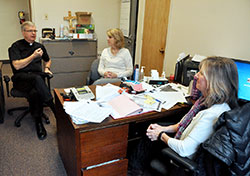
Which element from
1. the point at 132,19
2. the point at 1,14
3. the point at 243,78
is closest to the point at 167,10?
the point at 132,19

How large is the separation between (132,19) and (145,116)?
109 inches

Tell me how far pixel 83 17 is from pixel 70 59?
0.87 m

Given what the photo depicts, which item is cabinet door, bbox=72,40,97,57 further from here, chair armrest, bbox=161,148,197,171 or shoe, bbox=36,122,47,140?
chair armrest, bbox=161,148,197,171

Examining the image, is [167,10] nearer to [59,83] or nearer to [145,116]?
[145,116]

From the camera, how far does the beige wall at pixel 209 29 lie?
198cm

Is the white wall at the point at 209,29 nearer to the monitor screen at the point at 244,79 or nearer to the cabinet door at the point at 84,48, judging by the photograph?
the monitor screen at the point at 244,79

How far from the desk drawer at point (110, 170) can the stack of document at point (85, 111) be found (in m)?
0.39

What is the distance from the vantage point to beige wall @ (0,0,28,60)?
5.15 m

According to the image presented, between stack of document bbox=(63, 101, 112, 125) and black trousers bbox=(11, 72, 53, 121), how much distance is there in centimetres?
104

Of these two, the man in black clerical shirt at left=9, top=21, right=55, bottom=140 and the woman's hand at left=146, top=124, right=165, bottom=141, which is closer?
the woman's hand at left=146, top=124, right=165, bottom=141

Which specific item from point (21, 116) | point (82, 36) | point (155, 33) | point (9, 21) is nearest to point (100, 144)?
point (21, 116)

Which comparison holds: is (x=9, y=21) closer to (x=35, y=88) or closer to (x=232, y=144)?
(x=35, y=88)

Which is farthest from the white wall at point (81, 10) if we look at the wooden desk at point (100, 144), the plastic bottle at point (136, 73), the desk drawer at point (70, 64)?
the wooden desk at point (100, 144)

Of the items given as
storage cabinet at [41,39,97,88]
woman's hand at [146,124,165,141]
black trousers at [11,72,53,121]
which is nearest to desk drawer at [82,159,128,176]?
woman's hand at [146,124,165,141]
